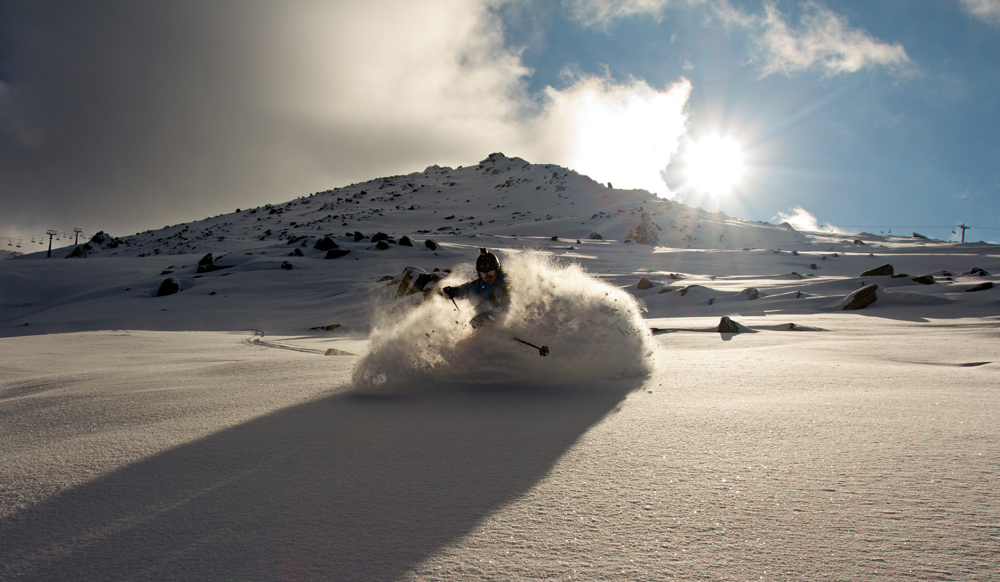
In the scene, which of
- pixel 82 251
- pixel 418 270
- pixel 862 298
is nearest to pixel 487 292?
pixel 862 298

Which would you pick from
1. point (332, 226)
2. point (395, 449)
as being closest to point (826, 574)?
point (395, 449)

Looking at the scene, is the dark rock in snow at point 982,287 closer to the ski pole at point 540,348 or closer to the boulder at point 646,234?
the ski pole at point 540,348

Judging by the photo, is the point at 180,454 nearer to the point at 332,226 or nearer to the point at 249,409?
the point at 249,409

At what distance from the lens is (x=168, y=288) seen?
9734mm

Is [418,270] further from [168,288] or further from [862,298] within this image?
[862,298]

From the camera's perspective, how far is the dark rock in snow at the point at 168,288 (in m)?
9.66

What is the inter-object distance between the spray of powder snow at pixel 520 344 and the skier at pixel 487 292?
4 centimetres

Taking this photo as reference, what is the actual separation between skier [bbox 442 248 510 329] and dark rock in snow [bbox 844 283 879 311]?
5211 millimetres

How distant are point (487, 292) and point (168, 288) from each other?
31.5ft

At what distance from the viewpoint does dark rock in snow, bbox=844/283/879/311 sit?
19.1 feet

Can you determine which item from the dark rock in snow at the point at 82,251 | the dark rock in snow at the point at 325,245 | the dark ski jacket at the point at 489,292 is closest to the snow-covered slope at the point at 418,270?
the dark rock in snow at the point at 325,245

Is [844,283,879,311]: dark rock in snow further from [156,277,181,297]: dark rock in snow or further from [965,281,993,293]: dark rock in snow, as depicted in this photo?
[156,277,181,297]: dark rock in snow

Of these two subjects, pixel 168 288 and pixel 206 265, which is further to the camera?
pixel 206 265

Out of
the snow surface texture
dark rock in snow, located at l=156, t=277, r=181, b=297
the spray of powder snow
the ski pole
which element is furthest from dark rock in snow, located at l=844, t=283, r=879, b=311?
dark rock in snow, located at l=156, t=277, r=181, b=297
